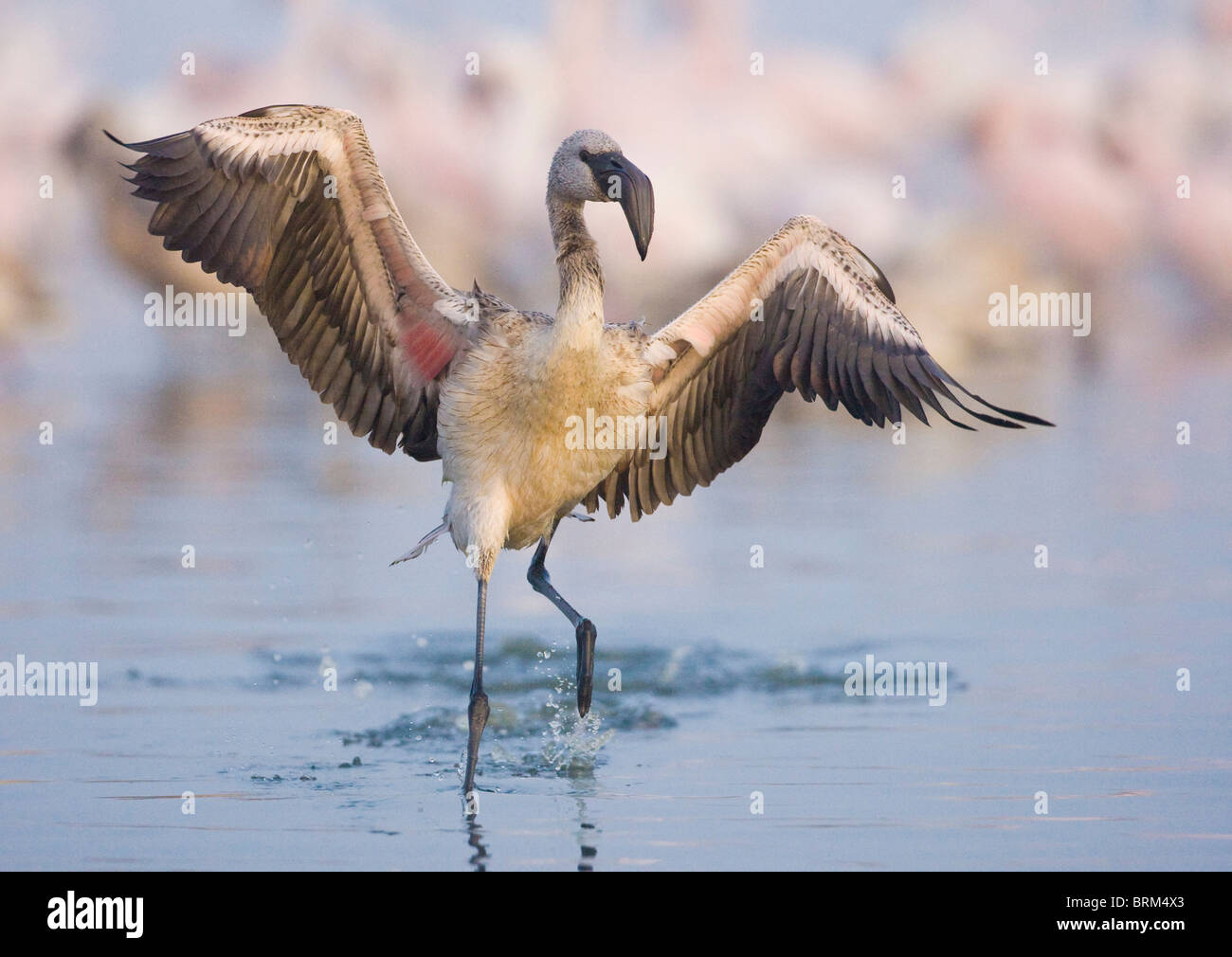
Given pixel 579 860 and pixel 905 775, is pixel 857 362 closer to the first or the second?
pixel 905 775

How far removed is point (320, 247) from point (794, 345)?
2.52m

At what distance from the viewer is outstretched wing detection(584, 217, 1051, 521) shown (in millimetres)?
9914

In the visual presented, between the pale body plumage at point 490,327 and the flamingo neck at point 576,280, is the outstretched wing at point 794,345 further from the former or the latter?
the flamingo neck at point 576,280

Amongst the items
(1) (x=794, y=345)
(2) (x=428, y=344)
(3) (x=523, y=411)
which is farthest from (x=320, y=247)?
(1) (x=794, y=345)

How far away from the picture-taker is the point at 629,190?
368 inches

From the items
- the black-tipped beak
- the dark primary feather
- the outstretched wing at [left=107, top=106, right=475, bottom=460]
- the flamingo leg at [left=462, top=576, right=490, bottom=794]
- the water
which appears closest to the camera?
the water

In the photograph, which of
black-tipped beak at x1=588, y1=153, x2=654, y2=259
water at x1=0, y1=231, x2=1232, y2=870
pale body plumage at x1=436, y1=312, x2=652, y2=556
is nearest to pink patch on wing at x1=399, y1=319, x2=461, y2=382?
pale body plumage at x1=436, y1=312, x2=652, y2=556

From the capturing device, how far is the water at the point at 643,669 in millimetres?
8289

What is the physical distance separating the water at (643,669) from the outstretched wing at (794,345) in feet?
5.71

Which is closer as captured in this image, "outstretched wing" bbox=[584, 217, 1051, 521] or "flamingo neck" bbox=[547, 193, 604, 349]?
"flamingo neck" bbox=[547, 193, 604, 349]

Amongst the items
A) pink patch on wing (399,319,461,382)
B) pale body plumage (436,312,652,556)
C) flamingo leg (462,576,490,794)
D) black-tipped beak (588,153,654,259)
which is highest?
black-tipped beak (588,153,654,259)

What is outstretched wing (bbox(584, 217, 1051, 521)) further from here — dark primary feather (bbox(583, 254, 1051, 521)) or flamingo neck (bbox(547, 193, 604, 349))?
flamingo neck (bbox(547, 193, 604, 349))

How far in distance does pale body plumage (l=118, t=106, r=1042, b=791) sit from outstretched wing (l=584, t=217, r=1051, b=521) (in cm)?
1

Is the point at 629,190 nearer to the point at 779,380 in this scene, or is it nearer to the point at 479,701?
the point at 779,380
